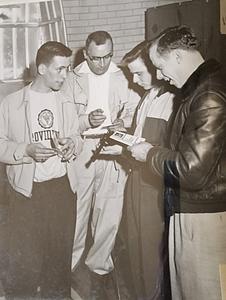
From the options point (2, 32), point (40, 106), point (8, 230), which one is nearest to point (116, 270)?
point (8, 230)

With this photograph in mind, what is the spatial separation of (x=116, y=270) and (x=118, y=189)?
13 cm

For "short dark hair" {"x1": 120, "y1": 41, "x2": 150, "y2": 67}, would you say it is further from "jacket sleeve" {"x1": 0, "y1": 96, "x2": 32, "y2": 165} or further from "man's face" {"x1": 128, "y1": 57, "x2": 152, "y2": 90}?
"jacket sleeve" {"x1": 0, "y1": 96, "x2": 32, "y2": 165}

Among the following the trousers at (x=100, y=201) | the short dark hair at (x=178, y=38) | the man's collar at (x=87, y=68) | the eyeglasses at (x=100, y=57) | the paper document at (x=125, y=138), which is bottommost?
the trousers at (x=100, y=201)

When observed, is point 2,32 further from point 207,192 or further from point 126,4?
point 207,192

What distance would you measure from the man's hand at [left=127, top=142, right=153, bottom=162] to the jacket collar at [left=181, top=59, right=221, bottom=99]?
95 millimetres

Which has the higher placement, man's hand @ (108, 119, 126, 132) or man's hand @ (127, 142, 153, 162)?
man's hand @ (108, 119, 126, 132)

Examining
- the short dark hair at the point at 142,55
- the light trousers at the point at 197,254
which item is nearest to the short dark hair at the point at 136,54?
the short dark hair at the point at 142,55

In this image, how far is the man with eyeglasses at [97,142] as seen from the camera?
3.29 ft

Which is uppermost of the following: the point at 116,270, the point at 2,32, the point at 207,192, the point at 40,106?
the point at 2,32

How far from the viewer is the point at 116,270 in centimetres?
102

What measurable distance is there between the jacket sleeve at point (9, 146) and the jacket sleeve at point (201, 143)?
22cm

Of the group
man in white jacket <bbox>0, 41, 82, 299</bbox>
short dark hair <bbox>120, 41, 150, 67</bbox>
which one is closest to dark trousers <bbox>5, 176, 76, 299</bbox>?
man in white jacket <bbox>0, 41, 82, 299</bbox>

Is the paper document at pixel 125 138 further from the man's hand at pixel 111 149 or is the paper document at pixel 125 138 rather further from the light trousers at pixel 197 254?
Answer: the light trousers at pixel 197 254

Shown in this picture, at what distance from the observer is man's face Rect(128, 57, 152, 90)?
999mm
